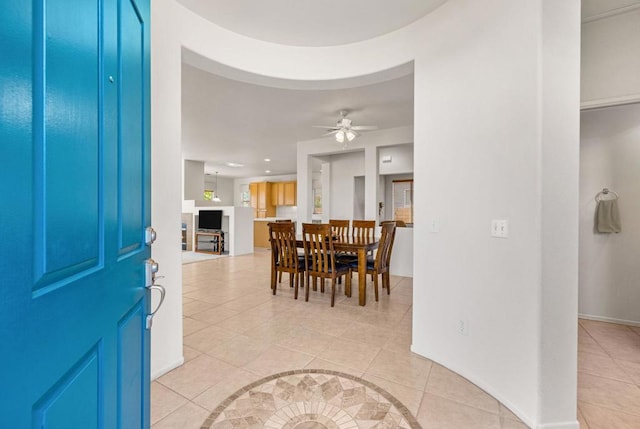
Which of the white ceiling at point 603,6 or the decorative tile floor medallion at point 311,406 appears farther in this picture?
the white ceiling at point 603,6

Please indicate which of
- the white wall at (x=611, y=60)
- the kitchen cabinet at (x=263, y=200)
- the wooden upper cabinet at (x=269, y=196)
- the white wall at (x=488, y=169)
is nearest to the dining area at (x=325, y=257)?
the white wall at (x=488, y=169)

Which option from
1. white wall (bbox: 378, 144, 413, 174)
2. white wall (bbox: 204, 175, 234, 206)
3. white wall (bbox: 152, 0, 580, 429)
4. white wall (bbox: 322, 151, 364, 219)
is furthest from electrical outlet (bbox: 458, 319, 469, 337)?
white wall (bbox: 204, 175, 234, 206)

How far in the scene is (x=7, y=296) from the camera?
1.48ft

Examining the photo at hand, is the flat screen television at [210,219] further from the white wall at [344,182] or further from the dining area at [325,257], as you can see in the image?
the dining area at [325,257]

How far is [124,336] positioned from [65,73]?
79 centimetres

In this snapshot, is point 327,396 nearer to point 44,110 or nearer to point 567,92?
point 44,110

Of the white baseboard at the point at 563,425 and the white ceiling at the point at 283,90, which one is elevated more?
the white ceiling at the point at 283,90

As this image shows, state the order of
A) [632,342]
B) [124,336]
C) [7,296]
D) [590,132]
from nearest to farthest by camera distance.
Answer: [7,296] < [124,336] < [632,342] < [590,132]

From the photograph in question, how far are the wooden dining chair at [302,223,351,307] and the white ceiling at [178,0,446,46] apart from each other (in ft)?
6.48

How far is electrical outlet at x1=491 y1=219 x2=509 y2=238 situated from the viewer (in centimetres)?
175

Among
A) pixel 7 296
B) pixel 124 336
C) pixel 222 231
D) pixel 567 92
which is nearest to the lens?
pixel 7 296

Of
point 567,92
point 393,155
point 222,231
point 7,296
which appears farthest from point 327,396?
point 222,231

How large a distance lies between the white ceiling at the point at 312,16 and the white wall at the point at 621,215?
2334 mm

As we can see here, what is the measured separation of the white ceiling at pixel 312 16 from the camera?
7.05 ft
